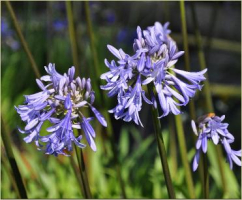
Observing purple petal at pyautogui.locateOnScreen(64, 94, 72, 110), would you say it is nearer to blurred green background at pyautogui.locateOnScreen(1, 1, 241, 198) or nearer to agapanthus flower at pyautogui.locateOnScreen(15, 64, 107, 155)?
agapanthus flower at pyautogui.locateOnScreen(15, 64, 107, 155)

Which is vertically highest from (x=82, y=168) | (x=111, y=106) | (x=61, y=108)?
(x=61, y=108)

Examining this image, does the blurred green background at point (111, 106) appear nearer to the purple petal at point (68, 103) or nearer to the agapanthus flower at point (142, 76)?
the purple petal at point (68, 103)

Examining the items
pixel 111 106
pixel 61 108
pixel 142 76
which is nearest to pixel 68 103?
pixel 61 108

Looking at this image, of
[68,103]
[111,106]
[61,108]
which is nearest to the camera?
[68,103]

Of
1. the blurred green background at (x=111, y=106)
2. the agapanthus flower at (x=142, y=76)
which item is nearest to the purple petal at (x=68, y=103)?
the agapanthus flower at (x=142, y=76)

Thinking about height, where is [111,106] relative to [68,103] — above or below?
below

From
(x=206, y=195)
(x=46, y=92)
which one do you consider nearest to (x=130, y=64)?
(x=46, y=92)

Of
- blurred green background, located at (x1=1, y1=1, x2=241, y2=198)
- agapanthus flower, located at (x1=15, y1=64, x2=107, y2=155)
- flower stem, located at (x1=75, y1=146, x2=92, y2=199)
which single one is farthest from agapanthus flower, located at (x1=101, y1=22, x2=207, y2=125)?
blurred green background, located at (x1=1, y1=1, x2=241, y2=198)

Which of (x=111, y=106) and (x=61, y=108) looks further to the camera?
(x=111, y=106)

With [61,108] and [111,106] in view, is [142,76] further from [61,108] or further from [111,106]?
[111,106]
